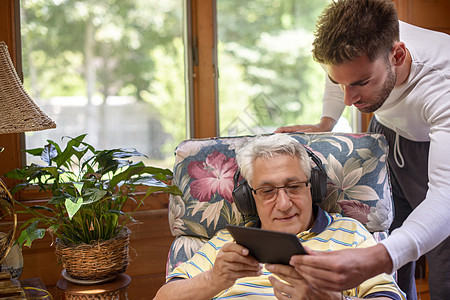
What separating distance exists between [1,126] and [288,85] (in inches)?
64.0

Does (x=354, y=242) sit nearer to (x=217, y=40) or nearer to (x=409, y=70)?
(x=409, y=70)

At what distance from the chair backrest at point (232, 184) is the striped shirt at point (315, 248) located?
0.10 metres

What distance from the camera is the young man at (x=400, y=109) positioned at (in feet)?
4.13

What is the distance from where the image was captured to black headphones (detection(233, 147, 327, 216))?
1.68 m

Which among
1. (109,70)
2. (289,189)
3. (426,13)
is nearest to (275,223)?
(289,189)

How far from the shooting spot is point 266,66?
283cm

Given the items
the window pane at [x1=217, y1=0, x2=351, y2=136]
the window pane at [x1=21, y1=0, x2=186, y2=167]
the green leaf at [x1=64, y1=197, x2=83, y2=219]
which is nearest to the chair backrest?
the green leaf at [x1=64, y1=197, x2=83, y2=219]

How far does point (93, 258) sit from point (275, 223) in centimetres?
69

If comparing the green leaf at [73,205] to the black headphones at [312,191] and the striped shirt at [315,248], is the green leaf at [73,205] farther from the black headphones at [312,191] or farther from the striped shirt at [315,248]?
the black headphones at [312,191]

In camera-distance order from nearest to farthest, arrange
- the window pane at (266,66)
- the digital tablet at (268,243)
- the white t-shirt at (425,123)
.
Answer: the digital tablet at (268,243) < the white t-shirt at (425,123) < the window pane at (266,66)

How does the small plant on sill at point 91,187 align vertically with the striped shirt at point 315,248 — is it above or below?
above

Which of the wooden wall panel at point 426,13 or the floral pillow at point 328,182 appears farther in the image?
the wooden wall panel at point 426,13

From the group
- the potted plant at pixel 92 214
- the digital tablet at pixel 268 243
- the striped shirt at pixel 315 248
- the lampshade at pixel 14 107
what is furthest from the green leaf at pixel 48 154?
the digital tablet at pixel 268 243

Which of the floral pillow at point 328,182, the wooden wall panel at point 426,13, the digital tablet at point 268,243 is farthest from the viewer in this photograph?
the wooden wall panel at point 426,13
